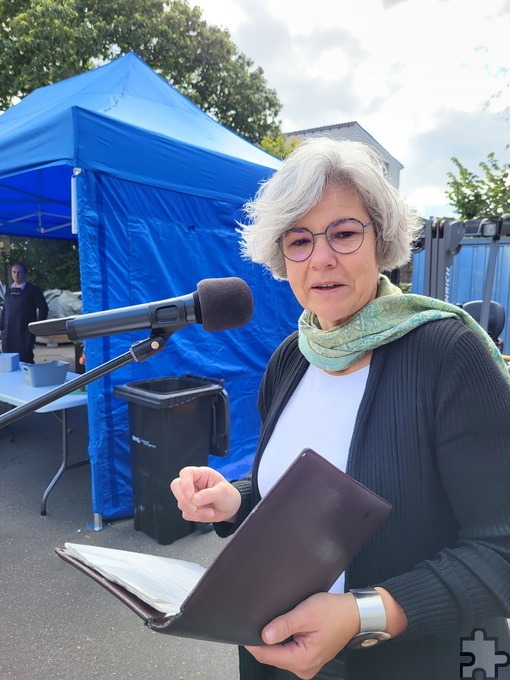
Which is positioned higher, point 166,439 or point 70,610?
point 166,439

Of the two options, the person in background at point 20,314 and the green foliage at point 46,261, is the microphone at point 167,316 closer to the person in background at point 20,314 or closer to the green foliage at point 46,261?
the person in background at point 20,314

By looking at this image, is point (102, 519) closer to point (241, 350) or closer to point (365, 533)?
point (241, 350)

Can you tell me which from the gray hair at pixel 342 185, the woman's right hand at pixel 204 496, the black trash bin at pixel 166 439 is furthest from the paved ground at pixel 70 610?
the gray hair at pixel 342 185

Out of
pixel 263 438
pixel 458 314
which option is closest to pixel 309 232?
pixel 458 314

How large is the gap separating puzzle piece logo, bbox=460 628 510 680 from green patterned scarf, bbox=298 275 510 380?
0.54 metres

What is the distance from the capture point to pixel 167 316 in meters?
1.01

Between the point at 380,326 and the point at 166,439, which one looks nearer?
the point at 380,326

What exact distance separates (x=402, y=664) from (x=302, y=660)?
305 millimetres

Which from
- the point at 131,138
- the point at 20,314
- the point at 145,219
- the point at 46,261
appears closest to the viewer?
the point at 131,138

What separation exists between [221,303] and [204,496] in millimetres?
420

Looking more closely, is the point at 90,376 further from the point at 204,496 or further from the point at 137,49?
the point at 137,49

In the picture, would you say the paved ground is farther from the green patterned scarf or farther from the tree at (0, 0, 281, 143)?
the tree at (0, 0, 281, 143)

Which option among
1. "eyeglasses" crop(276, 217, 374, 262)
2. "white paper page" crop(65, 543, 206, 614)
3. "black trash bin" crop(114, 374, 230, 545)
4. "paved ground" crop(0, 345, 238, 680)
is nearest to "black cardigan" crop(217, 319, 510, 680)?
"eyeglasses" crop(276, 217, 374, 262)

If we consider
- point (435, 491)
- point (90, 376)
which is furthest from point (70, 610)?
point (435, 491)
